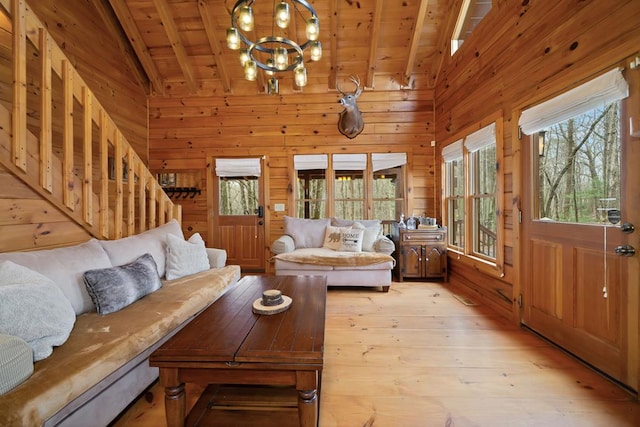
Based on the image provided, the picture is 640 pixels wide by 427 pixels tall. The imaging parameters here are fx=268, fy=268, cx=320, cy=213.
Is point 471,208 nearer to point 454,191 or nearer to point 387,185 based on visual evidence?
point 454,191

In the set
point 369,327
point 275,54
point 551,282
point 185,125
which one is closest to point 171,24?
point 185,125

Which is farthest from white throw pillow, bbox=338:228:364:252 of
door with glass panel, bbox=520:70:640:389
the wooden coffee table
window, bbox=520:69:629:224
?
the wooden coffee table

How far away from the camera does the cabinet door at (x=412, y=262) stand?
399 centimetres

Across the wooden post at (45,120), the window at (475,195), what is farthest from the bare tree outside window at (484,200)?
the wooden post at (45,120)

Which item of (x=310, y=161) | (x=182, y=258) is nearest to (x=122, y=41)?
(x=310, y=161)

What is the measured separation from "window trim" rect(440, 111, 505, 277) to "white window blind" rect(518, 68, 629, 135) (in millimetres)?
425

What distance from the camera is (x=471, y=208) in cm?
364

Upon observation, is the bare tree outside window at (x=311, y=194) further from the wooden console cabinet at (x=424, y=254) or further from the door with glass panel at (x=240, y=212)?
the wooden console cabinet at (x=424, y=254)

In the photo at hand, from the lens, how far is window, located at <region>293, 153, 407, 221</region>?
469cm

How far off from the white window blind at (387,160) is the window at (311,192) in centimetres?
88

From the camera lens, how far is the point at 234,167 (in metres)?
4.75

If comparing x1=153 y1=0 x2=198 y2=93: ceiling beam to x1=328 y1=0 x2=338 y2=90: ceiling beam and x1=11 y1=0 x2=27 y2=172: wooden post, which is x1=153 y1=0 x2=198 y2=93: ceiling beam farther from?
x1=328 y1=0 x2=338 y2=90: ceiling beam

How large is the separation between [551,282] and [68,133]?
4367 mm

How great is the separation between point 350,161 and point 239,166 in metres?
1.96
